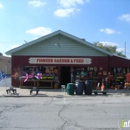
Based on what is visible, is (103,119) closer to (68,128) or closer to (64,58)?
(68,128)

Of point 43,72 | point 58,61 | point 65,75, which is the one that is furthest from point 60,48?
point 65,75

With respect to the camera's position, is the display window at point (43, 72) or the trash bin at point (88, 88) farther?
the display window at point (43, 72)

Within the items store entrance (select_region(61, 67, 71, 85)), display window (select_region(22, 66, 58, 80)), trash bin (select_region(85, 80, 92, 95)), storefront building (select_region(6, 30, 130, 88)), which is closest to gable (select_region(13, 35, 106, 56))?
storefront building (select_region(6, 30, 130, 88))

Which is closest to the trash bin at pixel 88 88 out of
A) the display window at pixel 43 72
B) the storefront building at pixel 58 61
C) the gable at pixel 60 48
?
the storefront building at pixel 58 61

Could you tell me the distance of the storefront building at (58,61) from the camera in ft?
65.3

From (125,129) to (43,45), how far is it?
14650 mm

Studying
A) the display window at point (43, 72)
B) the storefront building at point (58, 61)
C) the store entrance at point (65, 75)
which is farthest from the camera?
the store entrance at point (65, 75)

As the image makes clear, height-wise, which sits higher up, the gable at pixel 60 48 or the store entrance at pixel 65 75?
the gable at pixel 60 48

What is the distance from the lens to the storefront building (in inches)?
783

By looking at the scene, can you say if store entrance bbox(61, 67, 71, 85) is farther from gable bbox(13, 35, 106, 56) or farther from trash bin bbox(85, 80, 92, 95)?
trash bin bbox(85, 80, 92, 95)

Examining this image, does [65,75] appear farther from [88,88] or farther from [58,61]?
[88,88]

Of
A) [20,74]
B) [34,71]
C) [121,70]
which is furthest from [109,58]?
[20,74]

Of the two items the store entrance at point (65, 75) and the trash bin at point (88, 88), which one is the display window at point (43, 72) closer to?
the store entrance at point (65, 75)

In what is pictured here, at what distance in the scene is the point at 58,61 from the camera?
20000 millimetres
